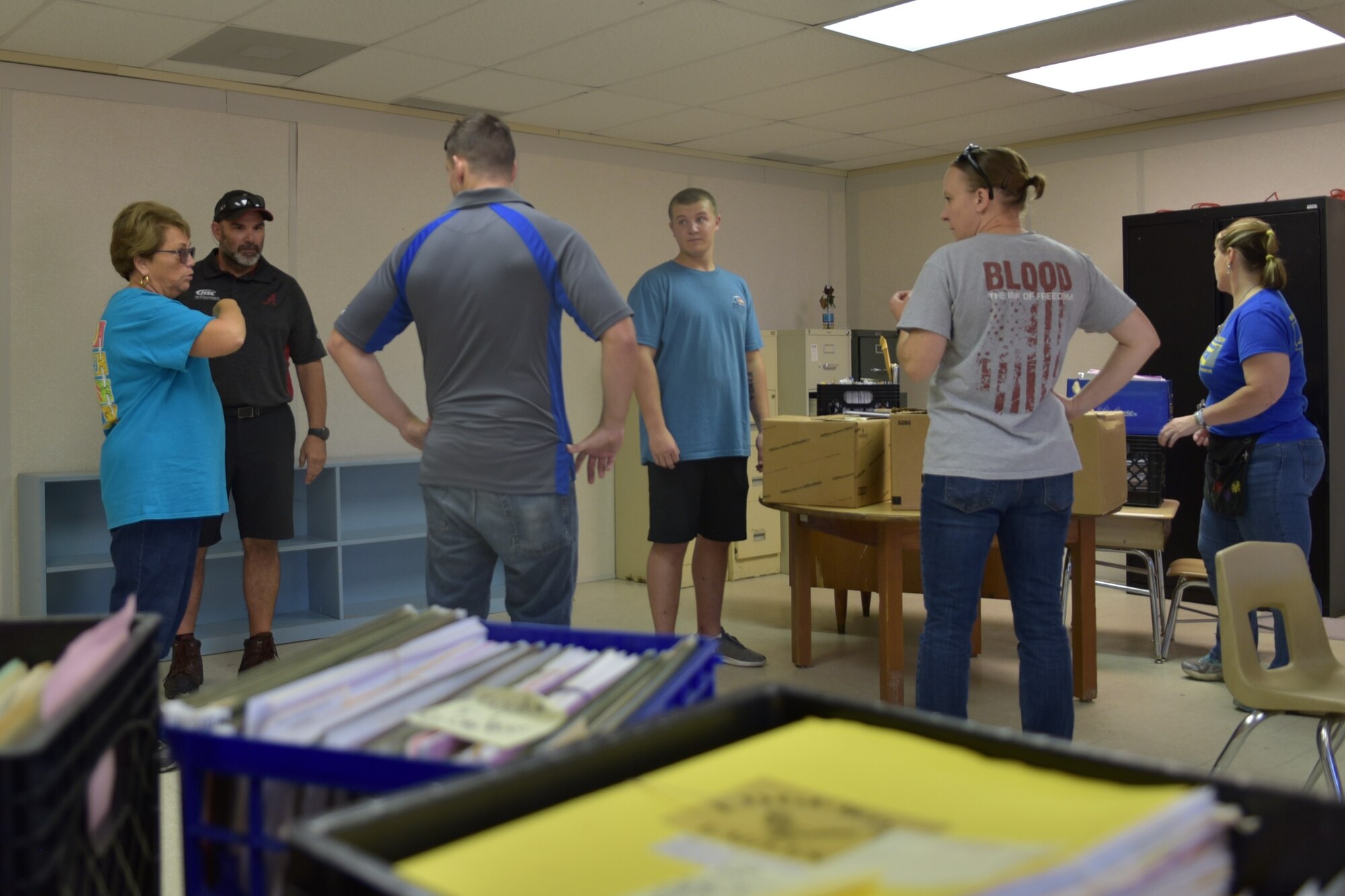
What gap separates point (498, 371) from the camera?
2213mm

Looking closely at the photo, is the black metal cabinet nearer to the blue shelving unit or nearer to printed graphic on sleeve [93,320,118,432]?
the blue shelving unit

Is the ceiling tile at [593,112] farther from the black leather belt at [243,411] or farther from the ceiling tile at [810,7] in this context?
the black leather belt at [243,411]

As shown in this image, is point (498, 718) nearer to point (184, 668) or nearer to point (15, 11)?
point (184, 668)

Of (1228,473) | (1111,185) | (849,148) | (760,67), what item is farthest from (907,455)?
(849,148)

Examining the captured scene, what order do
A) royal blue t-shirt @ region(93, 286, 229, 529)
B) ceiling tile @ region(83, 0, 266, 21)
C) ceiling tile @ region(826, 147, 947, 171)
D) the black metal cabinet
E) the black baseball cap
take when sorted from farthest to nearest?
ceiling tile @ region(826, 147, 947, 171), the black metal cabinet, the black baseball cap, ceiling tile @ region(83, 0, 266, 21), royal blue t-shirt @ region(93, 286, 229, 529)

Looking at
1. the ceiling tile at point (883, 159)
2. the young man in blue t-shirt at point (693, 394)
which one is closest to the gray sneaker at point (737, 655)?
the young man in blue t-shirt at point (693, 394)

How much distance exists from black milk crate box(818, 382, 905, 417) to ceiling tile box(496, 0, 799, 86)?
1.81 metres

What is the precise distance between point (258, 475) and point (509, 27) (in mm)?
1894

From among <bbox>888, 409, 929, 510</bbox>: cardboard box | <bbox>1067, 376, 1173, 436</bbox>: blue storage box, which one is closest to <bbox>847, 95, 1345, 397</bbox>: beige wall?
<bbox>1067, 376, 1173, 436</bbox>: blue storage box

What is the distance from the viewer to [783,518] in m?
6.33

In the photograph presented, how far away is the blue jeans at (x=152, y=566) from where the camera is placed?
9.96 feet

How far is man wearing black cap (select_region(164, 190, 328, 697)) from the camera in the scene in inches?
157

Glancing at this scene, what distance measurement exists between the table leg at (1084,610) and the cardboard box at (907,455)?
539mm

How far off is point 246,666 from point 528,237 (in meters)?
2.55
